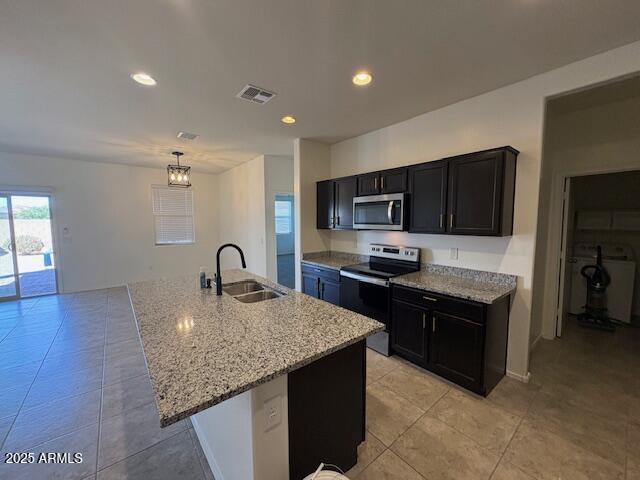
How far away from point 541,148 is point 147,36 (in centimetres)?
313

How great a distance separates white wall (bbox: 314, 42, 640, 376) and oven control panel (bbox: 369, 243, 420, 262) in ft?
0.35

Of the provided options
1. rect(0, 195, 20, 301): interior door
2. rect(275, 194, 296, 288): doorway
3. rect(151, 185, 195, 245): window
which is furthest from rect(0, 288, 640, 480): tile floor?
rect(275, 194, 296, 288): doorway

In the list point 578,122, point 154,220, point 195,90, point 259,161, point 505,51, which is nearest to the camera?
point 505,51

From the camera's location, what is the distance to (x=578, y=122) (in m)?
2.97

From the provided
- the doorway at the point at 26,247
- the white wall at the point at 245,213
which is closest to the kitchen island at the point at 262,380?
the white wall at the point at 245,213

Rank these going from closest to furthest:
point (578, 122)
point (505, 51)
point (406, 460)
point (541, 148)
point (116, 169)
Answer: point (406, 460), point (505, 51), point (541, 148), point (578, 122), point (116, 169)

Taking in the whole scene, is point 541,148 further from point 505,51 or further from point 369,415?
point 369,415

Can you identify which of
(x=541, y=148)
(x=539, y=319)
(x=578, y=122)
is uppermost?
(x=578, y=122)

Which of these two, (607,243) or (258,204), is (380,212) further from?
(607,243)

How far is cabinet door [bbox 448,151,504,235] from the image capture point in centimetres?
227

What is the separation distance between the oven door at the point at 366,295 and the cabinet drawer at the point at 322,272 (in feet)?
0.40

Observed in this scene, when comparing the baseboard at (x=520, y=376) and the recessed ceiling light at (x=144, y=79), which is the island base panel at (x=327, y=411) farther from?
the recessed ceiling light at (x=144, y=79)

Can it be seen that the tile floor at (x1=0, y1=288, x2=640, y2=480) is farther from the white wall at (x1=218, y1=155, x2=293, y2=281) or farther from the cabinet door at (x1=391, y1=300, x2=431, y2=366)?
the white wall at (x1=218, y1=155, x2=293, y2=281)

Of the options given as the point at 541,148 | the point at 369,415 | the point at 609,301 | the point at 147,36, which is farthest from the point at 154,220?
the point at 609,301
